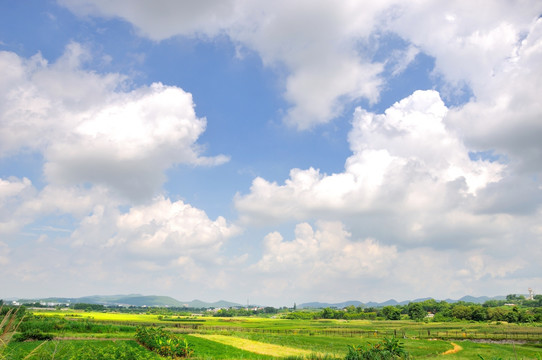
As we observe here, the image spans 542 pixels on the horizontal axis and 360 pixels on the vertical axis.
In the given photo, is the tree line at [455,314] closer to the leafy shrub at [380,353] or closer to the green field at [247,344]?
the green field at [247,344]

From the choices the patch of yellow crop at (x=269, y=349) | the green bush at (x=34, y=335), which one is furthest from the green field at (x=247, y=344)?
the green bush at (x=34, y=335)

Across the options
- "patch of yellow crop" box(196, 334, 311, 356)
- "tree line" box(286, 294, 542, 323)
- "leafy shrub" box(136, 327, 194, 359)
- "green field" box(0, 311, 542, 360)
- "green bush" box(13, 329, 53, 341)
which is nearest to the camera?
"green field" box(0, 311, 542, 360)

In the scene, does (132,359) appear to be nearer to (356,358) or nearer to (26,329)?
(356,358)

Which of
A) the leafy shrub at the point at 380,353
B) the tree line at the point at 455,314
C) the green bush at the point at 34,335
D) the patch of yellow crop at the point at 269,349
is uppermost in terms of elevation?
the leafy shrub at the point at 380,353

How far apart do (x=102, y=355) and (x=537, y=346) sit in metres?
59.7

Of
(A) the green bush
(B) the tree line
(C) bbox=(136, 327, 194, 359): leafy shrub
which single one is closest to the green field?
(C) bbox=(136, 327, 194, 359): leafy shrub

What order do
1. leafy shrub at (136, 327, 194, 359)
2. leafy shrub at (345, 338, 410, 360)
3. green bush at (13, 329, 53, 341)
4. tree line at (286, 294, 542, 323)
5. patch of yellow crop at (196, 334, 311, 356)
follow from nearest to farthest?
leafy shrub at (345, 338, 410, 360), leafy shrub at (136, 327, 194, 359), patch of yellow crop at (196, 334, 311, 356), green bush at (13, 329, 53, 341), tree line at (286, 294, 542, 323)

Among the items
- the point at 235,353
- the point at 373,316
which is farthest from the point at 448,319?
the point at 235,353

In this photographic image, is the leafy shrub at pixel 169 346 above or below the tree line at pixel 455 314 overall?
above

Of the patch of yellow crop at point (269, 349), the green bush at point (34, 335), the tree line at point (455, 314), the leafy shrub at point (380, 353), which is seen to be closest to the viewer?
the leafy shrub at point (380, 353)

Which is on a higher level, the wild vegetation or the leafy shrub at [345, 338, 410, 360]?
the leafy shrub at [345, 338, 410, 360]

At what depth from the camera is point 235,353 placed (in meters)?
40.8

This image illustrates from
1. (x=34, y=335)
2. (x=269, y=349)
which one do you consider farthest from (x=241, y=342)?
(x=34, y=335)

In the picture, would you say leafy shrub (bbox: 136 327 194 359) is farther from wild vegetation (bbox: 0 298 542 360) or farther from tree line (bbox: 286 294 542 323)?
tree line (bbox: 286 294 542 323)
